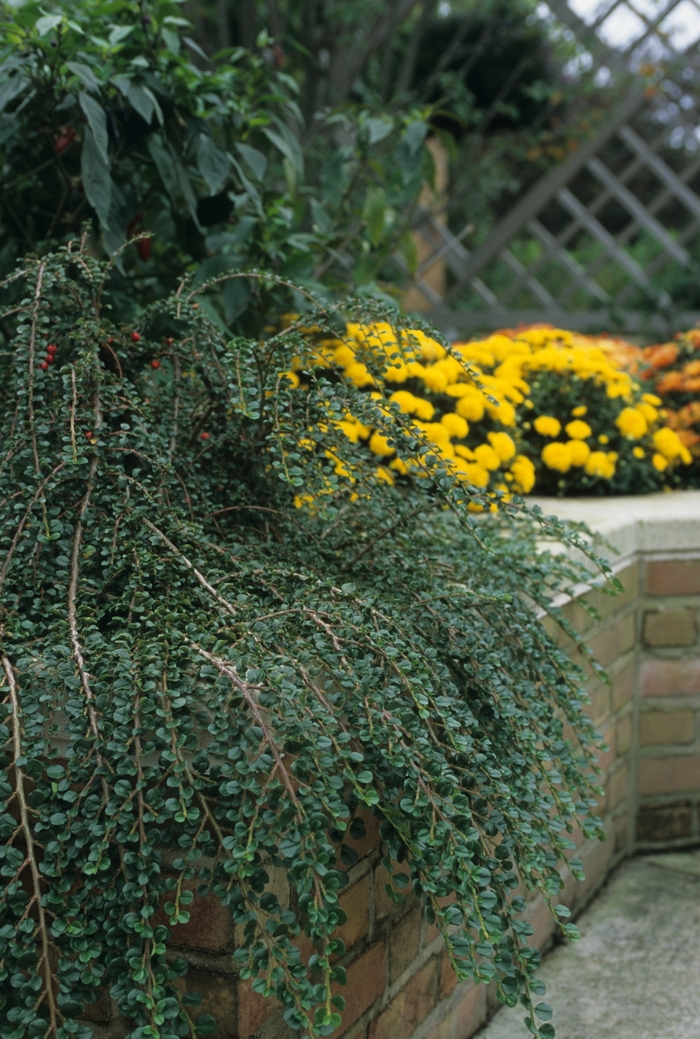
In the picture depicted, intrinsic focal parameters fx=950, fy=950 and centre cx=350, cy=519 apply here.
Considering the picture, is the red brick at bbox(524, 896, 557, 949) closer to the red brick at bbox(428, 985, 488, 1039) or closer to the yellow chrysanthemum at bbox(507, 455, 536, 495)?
the red brick at bbox(428, 985, 488, 1039)

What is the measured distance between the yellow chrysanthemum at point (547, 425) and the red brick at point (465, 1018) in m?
1.21

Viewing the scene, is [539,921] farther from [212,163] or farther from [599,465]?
[212,163]

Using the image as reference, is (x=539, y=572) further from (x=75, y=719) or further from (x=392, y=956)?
(x=75, y=719)

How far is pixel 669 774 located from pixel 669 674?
233mm

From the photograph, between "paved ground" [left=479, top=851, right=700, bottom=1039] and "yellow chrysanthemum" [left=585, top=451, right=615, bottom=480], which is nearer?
"paved ground" [left=479, top=851, right=700, bottom=1039]

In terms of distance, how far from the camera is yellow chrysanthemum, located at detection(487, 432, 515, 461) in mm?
1906

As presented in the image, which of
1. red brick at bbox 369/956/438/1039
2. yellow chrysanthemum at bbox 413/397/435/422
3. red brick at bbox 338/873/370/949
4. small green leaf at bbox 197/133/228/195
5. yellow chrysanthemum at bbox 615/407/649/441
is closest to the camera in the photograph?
red brick at bbox 338/873/370/949

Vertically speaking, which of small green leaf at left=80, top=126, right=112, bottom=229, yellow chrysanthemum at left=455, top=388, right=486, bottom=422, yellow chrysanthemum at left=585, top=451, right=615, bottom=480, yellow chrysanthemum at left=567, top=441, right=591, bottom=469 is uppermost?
small green leaf at left=80, top=126, right=112, bottom=229

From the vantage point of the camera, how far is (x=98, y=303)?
4.39ft

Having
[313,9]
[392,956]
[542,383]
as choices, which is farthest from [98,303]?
[313,9]

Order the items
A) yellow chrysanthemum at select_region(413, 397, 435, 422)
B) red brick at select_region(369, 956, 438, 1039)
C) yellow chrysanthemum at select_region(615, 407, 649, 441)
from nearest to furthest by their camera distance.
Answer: red brick at select_region(369, 956, 438, 1039) < yellow chrysanthemum at select_region(413, 397, 435, 422) < yellow chrysanthemum at select_region(615, 407, 649, 441)

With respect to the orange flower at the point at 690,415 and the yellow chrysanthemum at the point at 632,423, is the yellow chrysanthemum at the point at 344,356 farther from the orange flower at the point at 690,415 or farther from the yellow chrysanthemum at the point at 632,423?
the orange flower at the point at 690,415

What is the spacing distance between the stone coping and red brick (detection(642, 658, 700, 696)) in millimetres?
247

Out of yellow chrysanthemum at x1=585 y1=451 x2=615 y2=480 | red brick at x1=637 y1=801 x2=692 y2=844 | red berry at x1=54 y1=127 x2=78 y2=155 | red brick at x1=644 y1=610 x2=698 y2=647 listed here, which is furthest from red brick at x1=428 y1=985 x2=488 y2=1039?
red berry at x1=54 y1=127 x2=78 y2=155
